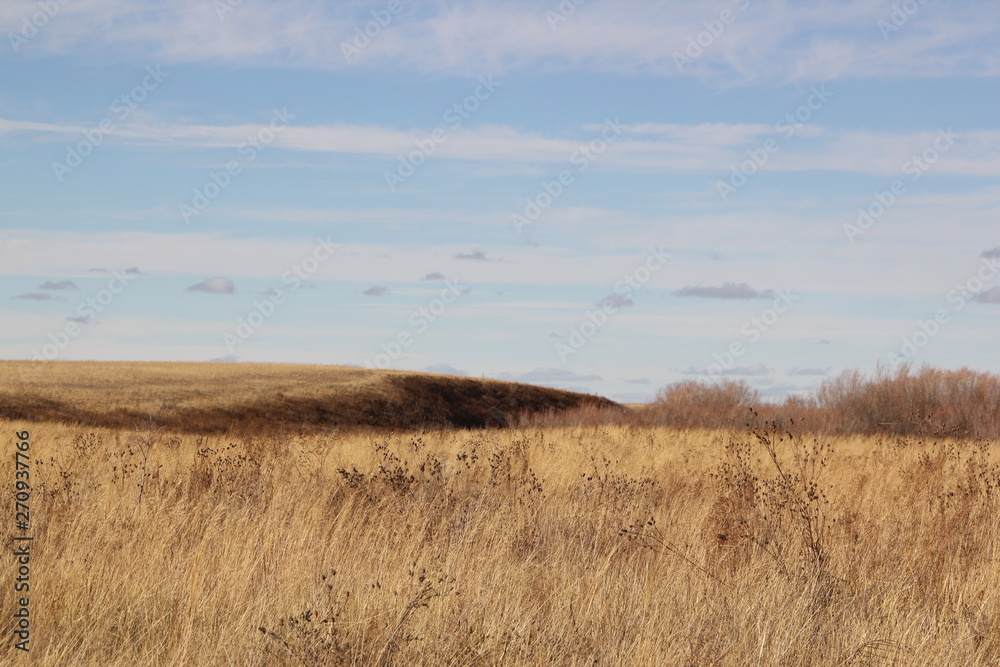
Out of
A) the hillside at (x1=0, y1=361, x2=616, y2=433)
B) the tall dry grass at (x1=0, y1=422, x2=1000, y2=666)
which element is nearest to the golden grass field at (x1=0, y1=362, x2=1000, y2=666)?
the tall dry grass at (x1=0, y1=422, x2=1000, y2=666)

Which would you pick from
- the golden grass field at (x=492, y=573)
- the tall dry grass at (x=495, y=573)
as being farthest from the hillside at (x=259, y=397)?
the tall dry grass at (x=495, y=573)

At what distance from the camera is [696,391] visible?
35.7 meters

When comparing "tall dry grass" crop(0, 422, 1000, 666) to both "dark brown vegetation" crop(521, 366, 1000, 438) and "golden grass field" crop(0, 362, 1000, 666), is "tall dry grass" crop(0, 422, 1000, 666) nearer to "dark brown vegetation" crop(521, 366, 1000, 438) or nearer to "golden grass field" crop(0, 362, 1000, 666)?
"golden grass field" crop(0, 362, 1000, 666)

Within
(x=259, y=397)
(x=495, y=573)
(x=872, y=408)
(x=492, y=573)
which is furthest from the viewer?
(x=259, y=397)

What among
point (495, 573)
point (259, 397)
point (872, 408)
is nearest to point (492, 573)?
point (495, 573)

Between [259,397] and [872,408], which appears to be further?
[259,397]

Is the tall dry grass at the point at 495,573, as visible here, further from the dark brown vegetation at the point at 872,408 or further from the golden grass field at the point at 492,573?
the dark brown vegetation at the point at 872,408

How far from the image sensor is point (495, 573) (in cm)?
501

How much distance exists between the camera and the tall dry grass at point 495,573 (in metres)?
4.04

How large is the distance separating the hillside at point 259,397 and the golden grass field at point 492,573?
16229 mm

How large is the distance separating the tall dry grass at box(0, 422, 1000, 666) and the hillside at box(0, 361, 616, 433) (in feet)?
53.7

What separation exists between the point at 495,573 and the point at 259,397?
33.3m

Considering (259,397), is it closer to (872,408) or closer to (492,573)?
(872,408)

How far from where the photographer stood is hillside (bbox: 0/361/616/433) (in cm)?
2906
